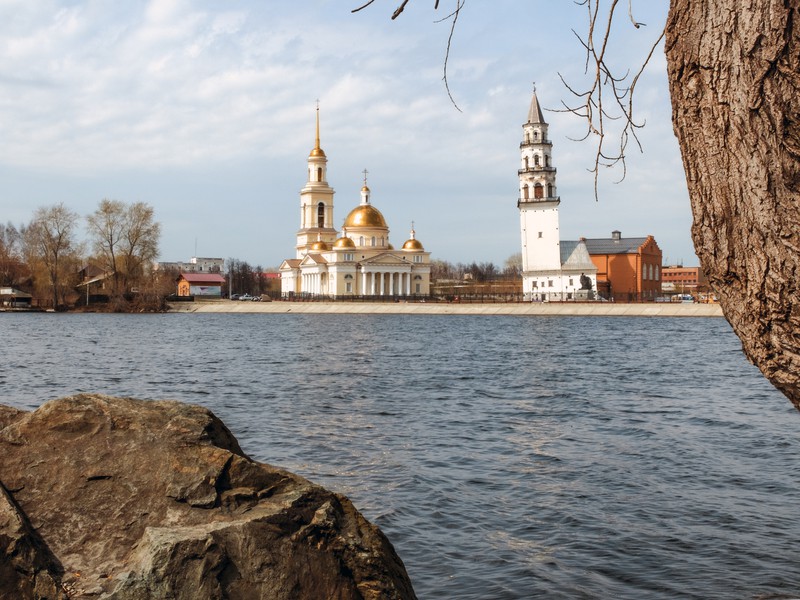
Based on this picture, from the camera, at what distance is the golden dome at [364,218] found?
353ft

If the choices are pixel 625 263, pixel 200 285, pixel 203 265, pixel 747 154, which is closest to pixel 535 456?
pixel 747 154

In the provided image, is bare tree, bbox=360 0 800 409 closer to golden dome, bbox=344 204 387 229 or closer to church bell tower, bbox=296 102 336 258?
golden dome, bbox=344 204 387 229

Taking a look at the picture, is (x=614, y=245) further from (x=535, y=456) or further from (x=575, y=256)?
(x=535, y=456)

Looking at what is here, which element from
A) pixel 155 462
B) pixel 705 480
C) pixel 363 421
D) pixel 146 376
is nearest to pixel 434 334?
pixel 146 376

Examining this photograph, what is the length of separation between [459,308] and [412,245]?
30336 millimetres

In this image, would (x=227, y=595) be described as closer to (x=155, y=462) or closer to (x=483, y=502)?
(x=155, y=462)

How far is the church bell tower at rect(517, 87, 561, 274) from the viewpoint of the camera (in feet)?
301

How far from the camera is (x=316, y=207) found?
11775 cm

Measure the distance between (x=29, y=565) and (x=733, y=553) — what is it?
5.51 m

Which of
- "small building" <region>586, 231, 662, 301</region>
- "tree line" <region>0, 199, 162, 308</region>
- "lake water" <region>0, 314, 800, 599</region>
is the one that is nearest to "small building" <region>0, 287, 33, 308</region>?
"tree line" <region>0, 199, 162, 308</region>

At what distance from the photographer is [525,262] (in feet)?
308

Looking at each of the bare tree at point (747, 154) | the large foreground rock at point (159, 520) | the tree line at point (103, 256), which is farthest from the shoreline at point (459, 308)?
the bare tree at point (747, 154)

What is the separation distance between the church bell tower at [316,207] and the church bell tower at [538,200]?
105 ft

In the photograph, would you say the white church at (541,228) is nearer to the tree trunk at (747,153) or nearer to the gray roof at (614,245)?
the gray roof at (614,245)
